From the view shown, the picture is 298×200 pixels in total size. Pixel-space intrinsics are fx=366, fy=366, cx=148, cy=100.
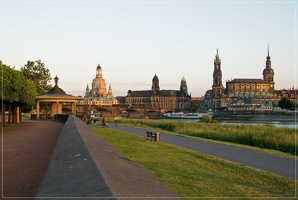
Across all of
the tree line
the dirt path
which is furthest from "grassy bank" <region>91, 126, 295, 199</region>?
the tree line

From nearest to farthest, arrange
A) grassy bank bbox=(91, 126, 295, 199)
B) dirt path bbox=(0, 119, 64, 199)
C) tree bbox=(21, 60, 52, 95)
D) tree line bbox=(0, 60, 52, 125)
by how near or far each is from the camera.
Result: dirt path bbox=(0, 119, 64, 199), grassy bank bbox=(91, 126, 295, 199), tree line bbox=(0, 60, 52, 125), tree bbox=(21, 60, 52, 95)

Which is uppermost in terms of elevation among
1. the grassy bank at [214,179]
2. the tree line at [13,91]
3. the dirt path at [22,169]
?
the tree line at [13,91]

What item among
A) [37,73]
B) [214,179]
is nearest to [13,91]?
[214,179]

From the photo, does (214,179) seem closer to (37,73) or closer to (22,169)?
A: (22,169)

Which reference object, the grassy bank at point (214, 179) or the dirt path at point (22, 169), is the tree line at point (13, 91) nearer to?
the dirt path at point (22, 169)

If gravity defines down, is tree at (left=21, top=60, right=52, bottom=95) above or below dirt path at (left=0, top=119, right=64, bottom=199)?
above

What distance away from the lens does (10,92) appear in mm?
37812

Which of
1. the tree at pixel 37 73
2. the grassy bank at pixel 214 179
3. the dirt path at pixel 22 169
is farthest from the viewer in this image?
the tree at pixel 37 73

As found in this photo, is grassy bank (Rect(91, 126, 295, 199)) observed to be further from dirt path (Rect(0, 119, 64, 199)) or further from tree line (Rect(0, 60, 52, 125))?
tree line (Rect(0, 60, 52, 125))

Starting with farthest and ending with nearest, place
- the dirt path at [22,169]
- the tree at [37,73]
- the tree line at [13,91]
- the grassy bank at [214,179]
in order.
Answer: the tree at [37,73]
the tree line at [13,91]
the grassy bank at [214,179]
the dirt path at [22,169]

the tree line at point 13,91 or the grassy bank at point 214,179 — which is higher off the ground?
the tree line at point 13,91

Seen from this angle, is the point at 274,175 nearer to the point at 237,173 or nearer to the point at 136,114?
the point at 237,173

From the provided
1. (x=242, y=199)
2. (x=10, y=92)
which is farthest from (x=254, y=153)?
(x=10, y=92)

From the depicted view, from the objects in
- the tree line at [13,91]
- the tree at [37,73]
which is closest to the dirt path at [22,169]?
the tree line at [13,91]
